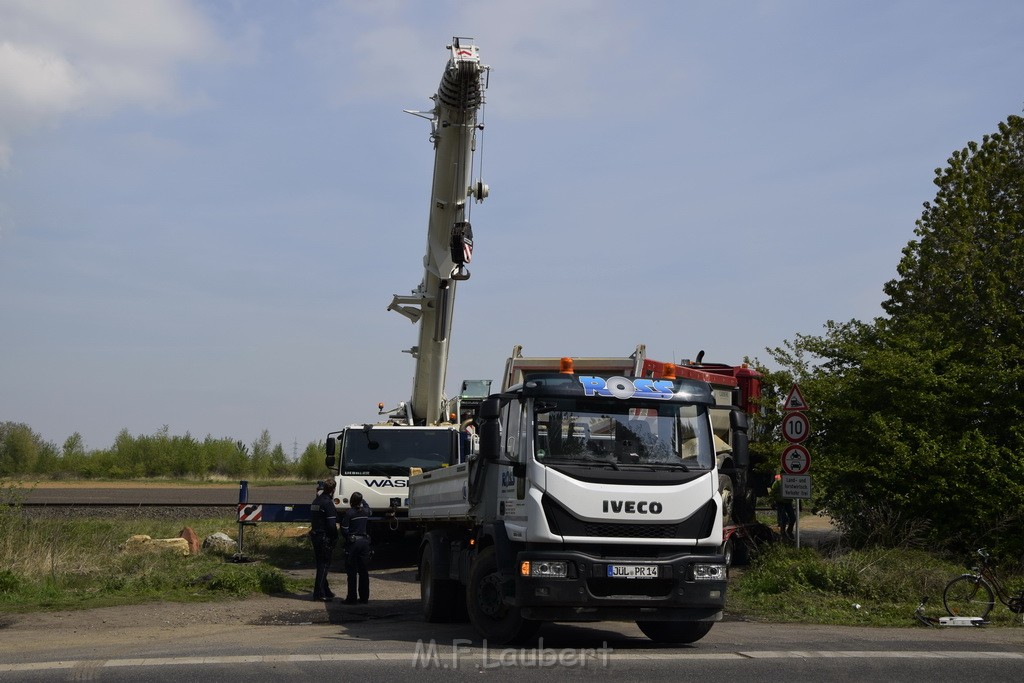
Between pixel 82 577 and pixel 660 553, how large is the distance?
943 cm

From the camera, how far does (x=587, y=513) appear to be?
9234 mm

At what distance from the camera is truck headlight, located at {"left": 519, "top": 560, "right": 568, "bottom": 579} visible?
359 inches

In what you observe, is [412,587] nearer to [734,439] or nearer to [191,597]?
[191,597]

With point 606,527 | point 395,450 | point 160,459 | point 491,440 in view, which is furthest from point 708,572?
point 160,459

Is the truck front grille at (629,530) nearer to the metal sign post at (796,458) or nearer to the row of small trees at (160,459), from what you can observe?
the metal sign post at (796,458)

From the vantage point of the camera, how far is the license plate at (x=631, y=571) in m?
9.21

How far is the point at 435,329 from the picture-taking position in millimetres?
19469

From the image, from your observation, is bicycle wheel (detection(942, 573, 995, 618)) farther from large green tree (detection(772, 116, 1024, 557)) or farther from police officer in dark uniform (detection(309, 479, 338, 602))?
police officer in dark uniform (detection(309, 479, 338, 602))

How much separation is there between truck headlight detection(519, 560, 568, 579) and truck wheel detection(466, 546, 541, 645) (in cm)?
57

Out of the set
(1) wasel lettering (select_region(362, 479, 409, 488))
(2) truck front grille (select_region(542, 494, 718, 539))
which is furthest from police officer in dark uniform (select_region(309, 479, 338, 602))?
(2) truck front grille (select_region(542, 494, 718, 539))

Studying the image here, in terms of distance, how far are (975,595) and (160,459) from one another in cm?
5158

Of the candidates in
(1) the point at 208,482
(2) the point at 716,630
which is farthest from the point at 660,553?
(1) the point at 208,482

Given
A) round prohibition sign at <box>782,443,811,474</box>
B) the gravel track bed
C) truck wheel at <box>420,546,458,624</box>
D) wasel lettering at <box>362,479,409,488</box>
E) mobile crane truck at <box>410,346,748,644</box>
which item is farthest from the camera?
the gravel track bed

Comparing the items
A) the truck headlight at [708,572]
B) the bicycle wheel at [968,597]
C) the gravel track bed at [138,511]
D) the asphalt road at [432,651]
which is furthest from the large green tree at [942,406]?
the gravel track bed at [138,511]
